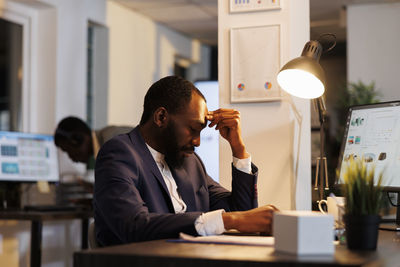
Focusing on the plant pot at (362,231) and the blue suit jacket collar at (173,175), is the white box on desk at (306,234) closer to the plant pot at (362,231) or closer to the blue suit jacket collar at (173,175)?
the plant pot at (362,231)

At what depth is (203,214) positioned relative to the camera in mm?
1927

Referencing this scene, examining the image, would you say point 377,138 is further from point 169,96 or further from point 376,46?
point 376,46

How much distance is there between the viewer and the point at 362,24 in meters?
7.44

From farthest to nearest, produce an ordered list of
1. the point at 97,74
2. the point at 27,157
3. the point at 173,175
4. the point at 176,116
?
the point at 97,74 → the point at 27,157 → the point at 173,175 → the point at 176,116

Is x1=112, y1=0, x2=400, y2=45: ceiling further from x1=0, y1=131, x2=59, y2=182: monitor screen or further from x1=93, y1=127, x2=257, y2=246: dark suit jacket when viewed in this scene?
x1=93, y1=127, x2=257, y2=246: dark suit jacket

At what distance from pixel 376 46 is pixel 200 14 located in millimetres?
2067

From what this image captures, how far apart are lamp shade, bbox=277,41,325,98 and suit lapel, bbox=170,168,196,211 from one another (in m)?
0.56

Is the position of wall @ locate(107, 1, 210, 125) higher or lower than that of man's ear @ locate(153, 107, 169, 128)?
higher

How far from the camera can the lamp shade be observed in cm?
243

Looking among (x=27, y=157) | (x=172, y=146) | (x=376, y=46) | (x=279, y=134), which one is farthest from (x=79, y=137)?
(x=376, y=46)

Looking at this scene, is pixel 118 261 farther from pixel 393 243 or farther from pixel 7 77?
pixel 7 77

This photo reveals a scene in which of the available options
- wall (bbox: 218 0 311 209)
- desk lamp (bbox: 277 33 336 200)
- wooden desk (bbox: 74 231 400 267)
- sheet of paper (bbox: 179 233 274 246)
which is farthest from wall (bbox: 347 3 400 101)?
wooden desk (bbox: 74 231 400 267)

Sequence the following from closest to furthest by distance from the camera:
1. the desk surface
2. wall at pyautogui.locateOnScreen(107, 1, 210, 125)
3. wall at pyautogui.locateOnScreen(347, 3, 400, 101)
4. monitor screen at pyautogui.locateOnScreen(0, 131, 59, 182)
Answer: the desk surface → monitor screen at pyautogui.locateOnScreen(0, 131, 59, 182) → wall at pyautogui.locateOnScreen(107, 1, 210, 125) → wall at pyautogui.locateOnScreen(347, 3, 400, 101)

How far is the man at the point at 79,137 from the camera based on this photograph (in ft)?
15.6
